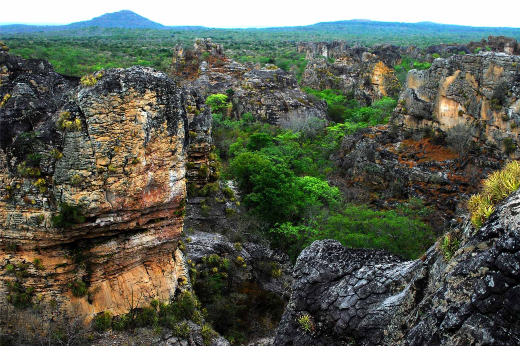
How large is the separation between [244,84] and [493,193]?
40.5 meters

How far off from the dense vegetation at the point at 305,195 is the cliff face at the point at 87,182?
798 cm

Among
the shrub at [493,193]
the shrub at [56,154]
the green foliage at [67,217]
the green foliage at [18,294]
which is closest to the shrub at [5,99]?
the shrub at [56,154]

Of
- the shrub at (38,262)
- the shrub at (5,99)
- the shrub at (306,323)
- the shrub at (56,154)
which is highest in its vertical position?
the shrub at (5,99)

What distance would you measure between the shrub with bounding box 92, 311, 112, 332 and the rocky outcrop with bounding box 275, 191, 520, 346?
5.04 metres

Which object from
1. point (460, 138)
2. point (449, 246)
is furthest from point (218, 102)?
point (449, 246)

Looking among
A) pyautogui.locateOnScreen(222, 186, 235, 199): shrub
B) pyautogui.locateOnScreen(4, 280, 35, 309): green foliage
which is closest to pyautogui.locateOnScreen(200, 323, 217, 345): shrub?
pyautogui.locateOnScreen(4, 280, 35, 309): green foliage

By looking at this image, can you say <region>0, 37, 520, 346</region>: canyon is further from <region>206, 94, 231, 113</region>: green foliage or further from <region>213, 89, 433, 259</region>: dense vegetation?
<region>206, 94, 231, 113</region>: green foliage

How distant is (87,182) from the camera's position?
9602 mm

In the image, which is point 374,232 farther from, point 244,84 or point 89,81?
point 244,84

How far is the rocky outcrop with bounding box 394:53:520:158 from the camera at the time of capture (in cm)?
2112

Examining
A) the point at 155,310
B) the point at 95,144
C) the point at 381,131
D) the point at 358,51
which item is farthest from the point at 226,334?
the point at 358,51

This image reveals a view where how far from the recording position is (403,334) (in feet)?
20.0

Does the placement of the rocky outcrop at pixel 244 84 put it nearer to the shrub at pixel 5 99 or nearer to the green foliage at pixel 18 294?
the shrub at pixel 5 99

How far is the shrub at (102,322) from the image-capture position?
1046 cm
